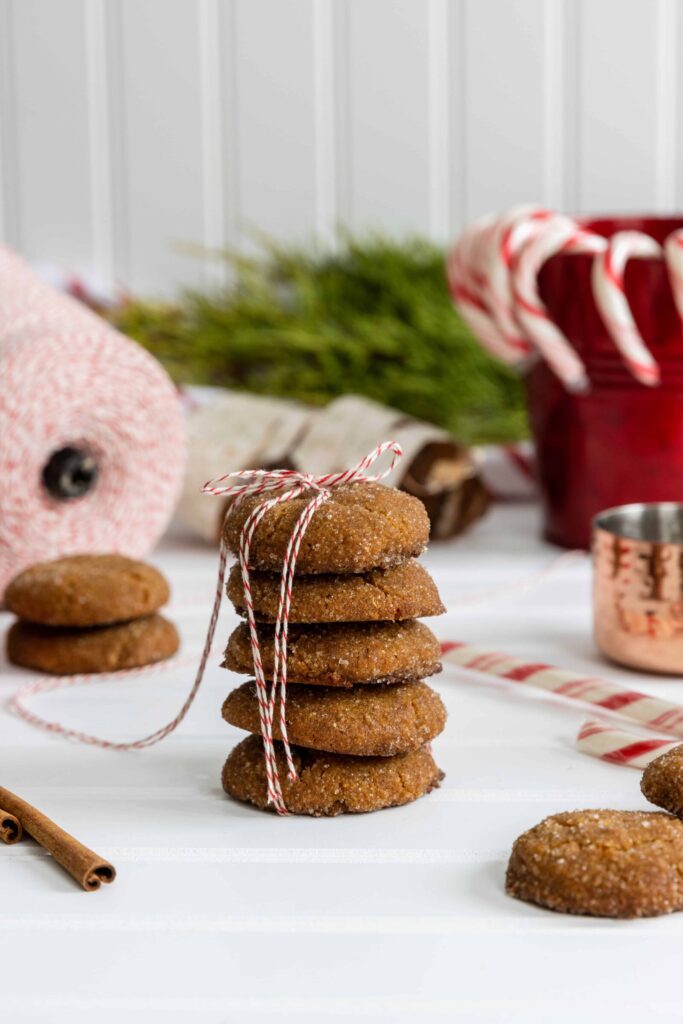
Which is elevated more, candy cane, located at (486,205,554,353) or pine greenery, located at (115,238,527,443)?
candy cane, located at (486,205,554,353)

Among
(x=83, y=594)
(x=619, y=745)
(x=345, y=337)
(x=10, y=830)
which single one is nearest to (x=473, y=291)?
(x=345, y=337)

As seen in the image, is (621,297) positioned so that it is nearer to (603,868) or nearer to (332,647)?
(332,647)

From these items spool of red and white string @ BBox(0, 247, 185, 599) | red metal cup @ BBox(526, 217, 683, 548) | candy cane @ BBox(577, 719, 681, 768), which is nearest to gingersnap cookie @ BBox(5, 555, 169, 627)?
spool of red and white string @ BBox(0, 247, 185, 599)

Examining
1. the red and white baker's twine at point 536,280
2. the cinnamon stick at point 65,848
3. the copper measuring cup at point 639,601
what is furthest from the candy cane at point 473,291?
the cinnamon stick at point 65,848

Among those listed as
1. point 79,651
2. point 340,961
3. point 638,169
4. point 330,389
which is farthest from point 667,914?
point 638,169

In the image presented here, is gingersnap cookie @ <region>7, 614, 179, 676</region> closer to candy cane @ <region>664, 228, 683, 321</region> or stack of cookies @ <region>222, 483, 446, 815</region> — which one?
stack of cookies @ <region>222, 483, 446, 815</region>

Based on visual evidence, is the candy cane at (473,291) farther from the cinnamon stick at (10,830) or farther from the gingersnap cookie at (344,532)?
the cinnamon stick at (10,830)
